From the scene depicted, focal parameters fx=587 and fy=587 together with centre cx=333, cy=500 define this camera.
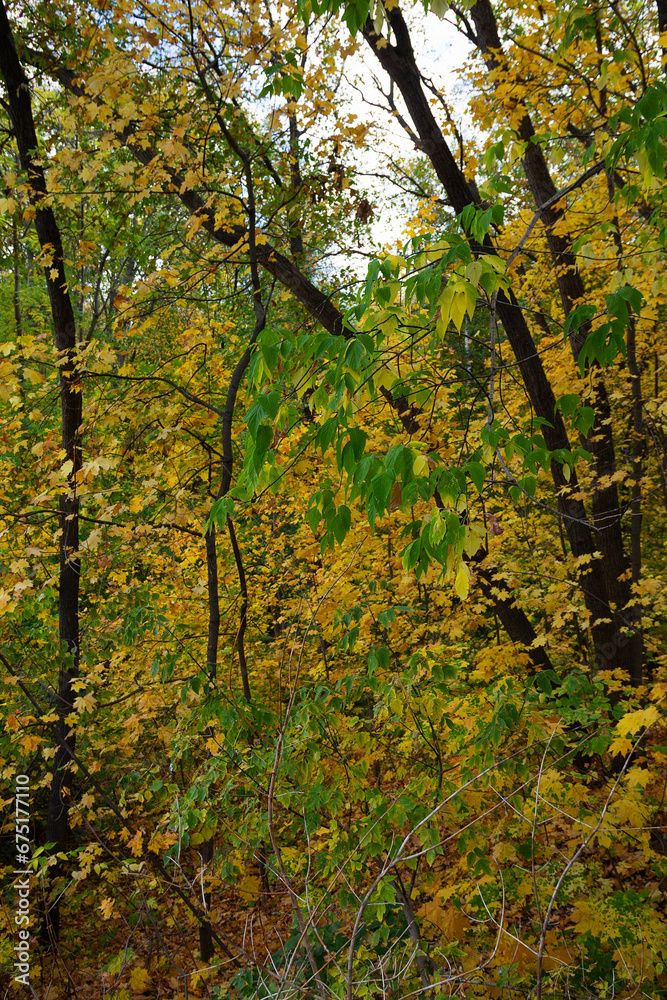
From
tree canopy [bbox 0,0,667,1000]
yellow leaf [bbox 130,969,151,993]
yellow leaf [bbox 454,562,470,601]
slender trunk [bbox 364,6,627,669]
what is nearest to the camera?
yellow leaf [bbox 454,562,470,601]

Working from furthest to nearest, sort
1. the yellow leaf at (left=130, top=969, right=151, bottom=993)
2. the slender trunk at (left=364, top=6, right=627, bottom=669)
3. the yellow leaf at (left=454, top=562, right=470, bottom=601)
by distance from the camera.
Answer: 1. the slender trunk at (left=364, top=6, right=627, bottom=669)
2. the yellow leaf at (left=130, top=969, right=151, bottom=993)
3. the yellow leaf at (left=454, top=562, right=470, bottom=601)

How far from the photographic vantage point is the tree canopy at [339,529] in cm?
218

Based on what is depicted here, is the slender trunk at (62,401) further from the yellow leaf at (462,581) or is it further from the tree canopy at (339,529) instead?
the yellow leaf at (462,581)

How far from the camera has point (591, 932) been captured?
3135mm

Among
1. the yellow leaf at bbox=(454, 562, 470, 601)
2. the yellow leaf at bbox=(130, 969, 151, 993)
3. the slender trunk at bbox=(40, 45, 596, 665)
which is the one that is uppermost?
the slender trunk at bbox=(40, 45, 596, 665)

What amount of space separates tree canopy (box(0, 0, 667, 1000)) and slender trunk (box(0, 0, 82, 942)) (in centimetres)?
3

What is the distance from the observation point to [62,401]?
5266mm

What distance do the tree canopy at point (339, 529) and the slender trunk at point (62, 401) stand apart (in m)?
0.03

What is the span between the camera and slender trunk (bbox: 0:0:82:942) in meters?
4.65

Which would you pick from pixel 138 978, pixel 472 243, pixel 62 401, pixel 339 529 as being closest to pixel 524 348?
pixel 472 243

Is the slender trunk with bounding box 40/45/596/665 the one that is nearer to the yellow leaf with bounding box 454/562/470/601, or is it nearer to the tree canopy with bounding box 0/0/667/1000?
the tree canopy with bounding box 0/0/667/1000

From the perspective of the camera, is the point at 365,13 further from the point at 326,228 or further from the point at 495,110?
the point at 326,228

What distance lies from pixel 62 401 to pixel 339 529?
163 inches

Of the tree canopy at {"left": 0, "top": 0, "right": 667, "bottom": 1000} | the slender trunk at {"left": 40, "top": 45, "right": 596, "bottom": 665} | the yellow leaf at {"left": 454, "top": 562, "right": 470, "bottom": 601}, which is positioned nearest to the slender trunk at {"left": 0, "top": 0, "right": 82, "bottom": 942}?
the tree canopy at {"left": 0, "top": 0, "right": 667, "bottom": 1000}
